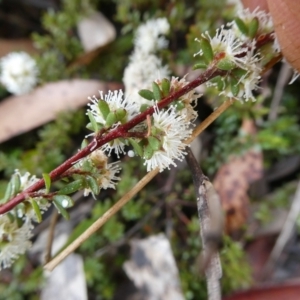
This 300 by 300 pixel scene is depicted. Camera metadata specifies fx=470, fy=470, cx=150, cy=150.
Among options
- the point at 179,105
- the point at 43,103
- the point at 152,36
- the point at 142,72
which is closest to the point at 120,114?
the point at 179,105

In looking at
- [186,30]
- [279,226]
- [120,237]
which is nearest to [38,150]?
[120,237]

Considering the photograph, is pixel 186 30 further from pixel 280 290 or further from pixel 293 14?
pixel 280 290

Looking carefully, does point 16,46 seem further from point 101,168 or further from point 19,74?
point 101,168

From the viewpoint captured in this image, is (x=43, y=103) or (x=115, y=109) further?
(x=43, y=103)

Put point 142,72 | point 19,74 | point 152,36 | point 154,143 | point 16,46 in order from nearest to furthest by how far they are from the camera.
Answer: point 154,143
point 142,72
point 152,36
point 19,74
point 16,46

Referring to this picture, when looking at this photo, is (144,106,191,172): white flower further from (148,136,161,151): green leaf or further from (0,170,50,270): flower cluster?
(0,170,50,270): flower cluster

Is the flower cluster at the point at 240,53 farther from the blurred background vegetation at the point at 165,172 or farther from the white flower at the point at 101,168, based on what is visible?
the blurred background vegetation at the point at 165,172
